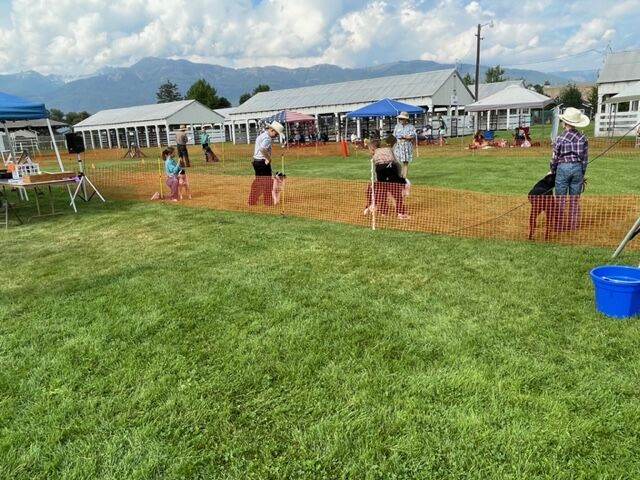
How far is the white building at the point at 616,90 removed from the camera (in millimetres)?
27141

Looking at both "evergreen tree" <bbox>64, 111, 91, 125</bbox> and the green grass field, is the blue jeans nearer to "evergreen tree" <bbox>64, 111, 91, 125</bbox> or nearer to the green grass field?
the green grass field

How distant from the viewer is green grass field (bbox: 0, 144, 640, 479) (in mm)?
2396

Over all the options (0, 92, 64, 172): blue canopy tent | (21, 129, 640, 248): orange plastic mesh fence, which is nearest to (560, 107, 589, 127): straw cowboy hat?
(21, 129, 640, 248): orange plastic mesh fence

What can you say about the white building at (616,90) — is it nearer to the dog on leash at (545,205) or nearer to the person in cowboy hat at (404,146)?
the person in cowboy hat at (404,146)

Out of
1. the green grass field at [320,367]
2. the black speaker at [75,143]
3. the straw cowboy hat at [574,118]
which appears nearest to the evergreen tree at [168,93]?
the black speaker at [75,143]

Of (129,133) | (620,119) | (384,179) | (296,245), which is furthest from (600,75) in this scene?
(129,133)

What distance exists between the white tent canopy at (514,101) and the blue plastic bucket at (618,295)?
833 inches

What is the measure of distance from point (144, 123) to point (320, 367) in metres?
44.4

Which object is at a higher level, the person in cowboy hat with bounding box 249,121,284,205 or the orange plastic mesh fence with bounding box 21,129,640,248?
the person in cowboy hat with bounding box 249,121,284,205

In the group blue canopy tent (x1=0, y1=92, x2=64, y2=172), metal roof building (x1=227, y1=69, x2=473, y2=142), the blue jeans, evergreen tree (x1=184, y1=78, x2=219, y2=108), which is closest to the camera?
the blue jeans

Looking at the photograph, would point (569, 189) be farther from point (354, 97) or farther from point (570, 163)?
point (354, 97)

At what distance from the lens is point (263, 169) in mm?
9406

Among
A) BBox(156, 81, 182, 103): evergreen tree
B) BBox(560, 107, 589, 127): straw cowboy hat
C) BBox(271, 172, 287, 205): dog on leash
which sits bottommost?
BBox(271, 172, 287, 205): dog on leash

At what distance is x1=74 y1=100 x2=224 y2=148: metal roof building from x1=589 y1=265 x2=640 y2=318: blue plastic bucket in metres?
41.4
